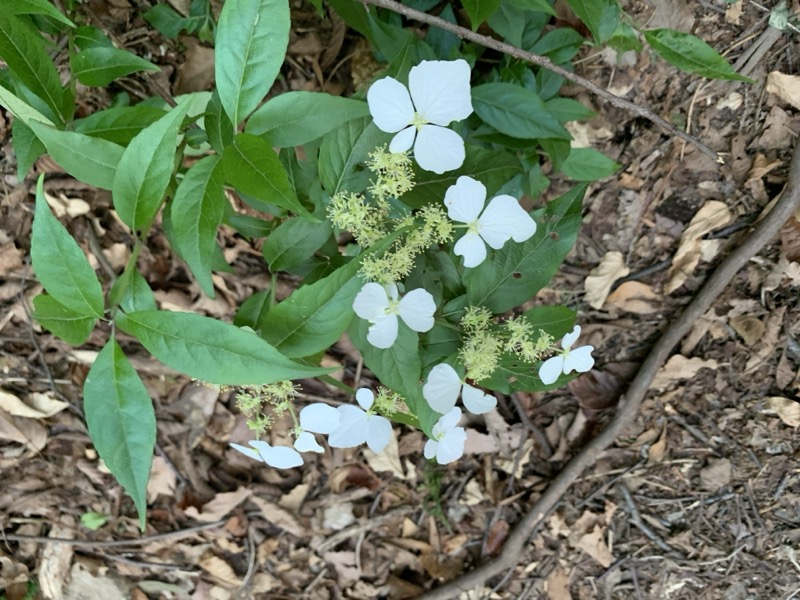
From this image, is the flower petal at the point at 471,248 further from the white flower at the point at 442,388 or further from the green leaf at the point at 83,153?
the green leaf at the point at 83,153

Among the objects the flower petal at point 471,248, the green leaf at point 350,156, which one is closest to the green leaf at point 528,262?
the flower petal at point 471,248

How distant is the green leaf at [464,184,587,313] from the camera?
4.49 ft

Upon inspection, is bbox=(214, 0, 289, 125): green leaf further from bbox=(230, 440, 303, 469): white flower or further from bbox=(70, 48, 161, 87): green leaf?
bbox=(230, 440, 303, 469): white flower

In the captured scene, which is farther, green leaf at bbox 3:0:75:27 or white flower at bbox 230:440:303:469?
white flower at bbox 230:440:303:469

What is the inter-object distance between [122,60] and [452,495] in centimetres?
201

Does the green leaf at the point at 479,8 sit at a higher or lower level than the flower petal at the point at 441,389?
higher

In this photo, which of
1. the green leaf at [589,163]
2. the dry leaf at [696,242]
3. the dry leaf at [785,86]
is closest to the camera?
the green leaf at [589,163]

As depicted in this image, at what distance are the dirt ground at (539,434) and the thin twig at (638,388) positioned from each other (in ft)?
0.24

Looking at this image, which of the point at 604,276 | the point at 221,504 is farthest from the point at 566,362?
the point at 221,504

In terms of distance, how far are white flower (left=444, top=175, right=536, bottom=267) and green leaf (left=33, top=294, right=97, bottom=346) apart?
2.43 feet

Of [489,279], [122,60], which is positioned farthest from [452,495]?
[122,60]

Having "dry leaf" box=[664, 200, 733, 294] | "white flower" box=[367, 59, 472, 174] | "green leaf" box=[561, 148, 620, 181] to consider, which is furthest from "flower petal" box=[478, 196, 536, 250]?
"dry leaf" box=[664, 200, 733, 294]

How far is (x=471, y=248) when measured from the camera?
1.24m

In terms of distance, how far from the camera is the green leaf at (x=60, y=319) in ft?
3.85
